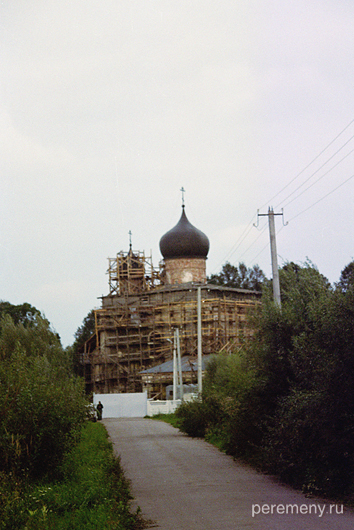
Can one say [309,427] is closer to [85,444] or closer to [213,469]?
[213,469]

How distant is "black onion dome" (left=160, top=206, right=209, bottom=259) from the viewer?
61.0 metres

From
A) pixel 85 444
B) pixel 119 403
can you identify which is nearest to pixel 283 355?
pixel 85 444

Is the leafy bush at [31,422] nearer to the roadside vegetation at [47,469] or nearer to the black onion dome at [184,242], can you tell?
the roadside vegetation at [47,469]

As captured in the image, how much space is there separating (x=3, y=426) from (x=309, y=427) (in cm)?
495

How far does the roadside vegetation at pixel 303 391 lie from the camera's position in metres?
10.3

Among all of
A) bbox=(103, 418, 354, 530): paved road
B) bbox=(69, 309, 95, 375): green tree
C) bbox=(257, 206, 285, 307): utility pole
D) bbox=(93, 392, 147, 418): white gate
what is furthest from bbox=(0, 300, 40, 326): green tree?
bbox=(103, 418, 354, 530): paved road

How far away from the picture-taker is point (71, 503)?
9.13m

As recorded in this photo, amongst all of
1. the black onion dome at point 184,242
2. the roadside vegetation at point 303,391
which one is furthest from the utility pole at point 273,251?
the black onion dome at point 184,242

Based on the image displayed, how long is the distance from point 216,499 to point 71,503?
6.93ft

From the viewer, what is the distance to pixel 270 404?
47.7ft

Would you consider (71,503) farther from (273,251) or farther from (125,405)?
A: (125,405)

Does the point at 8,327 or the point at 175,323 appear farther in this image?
the point at 175,323

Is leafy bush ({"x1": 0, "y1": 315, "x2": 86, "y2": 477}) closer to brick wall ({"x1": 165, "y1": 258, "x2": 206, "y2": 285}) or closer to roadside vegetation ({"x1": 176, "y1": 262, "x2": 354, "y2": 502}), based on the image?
roadside vegetation ({"x1": 176, "y1": 262, "x2": 354, "y2": 502})

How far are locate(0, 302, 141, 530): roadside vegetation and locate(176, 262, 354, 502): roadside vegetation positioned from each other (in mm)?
2931
